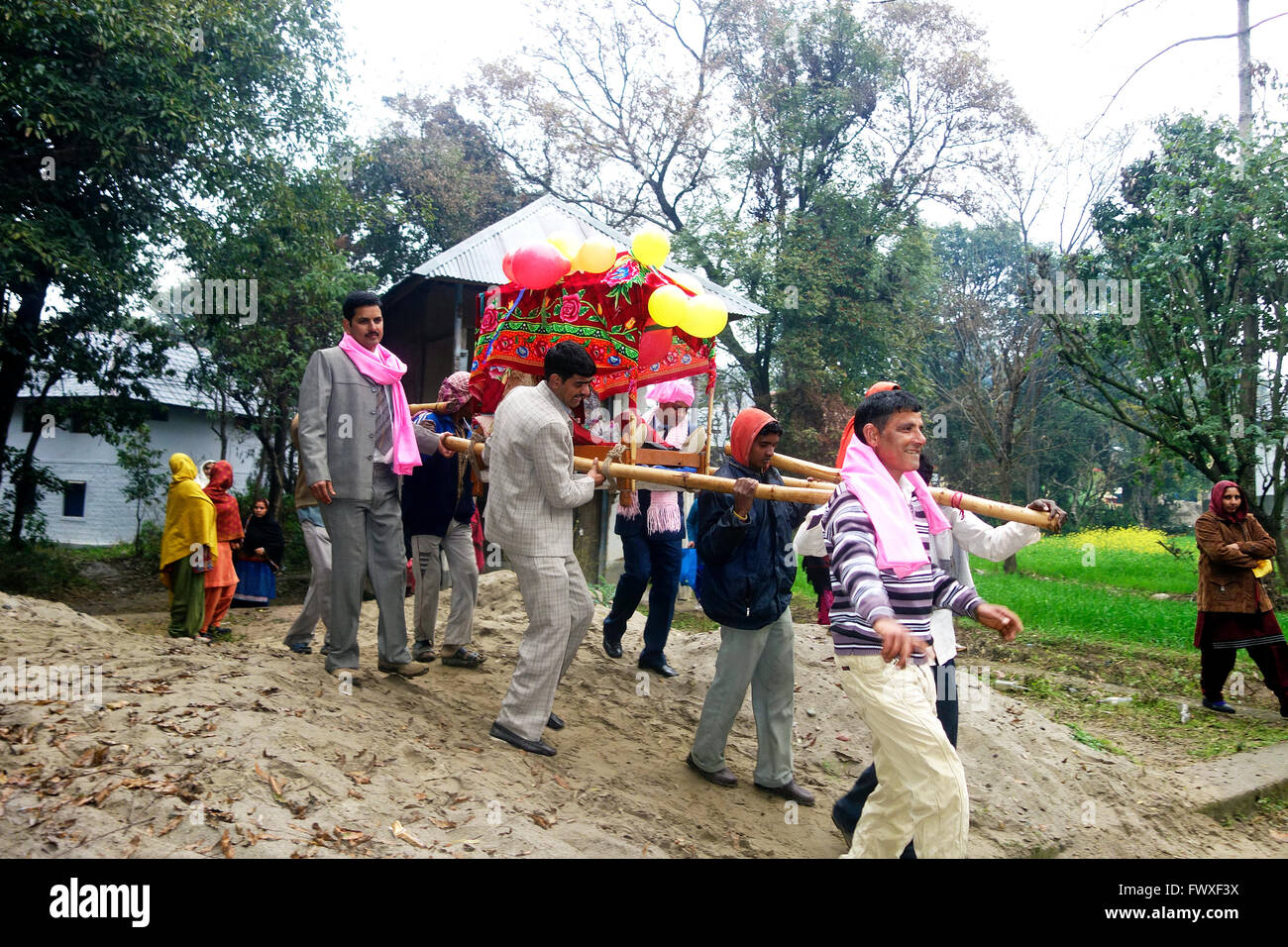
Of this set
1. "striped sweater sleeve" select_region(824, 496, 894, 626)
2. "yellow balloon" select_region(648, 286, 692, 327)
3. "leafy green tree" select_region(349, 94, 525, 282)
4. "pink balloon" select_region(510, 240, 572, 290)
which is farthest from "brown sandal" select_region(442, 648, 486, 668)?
"leafy green tree" select_region(349, 94, 525, 282)

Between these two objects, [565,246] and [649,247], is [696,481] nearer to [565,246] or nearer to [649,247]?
[649,247]

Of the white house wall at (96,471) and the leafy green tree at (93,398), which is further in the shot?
the white house wall at (96,471)

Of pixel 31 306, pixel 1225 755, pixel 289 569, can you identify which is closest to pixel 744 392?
pixel 289 569

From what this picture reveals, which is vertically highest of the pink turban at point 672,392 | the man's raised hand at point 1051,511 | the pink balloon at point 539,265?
the pink balloon at point 539,265

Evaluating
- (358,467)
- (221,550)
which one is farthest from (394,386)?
(221,550)

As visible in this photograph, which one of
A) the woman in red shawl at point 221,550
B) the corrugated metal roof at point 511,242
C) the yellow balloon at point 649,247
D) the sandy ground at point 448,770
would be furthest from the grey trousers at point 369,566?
the corrugated metal roof at point 511,242

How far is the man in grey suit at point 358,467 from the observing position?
209 inches

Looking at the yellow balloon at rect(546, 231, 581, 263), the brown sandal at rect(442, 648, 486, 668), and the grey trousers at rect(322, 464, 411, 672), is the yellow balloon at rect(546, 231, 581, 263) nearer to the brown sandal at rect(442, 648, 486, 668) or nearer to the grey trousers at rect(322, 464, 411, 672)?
the grey trousers at rect(322, 464, 411, 672)

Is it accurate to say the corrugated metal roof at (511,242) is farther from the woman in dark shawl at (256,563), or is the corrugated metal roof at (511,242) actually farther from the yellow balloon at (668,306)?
the yellow balloon at (668,306)

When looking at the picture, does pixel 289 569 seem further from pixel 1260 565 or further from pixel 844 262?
pixel 1260 565

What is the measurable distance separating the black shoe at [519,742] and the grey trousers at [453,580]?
5.16 ft

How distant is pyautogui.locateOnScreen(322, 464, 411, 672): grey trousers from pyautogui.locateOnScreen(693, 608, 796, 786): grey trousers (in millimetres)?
1928

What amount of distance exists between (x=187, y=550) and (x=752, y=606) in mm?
5927

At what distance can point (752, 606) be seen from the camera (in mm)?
4793
